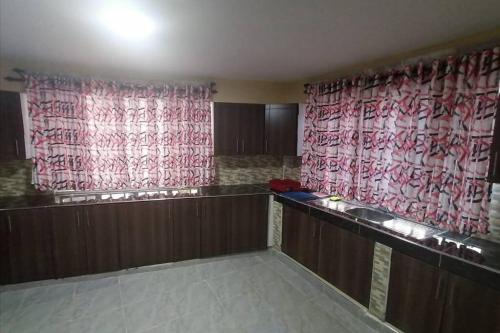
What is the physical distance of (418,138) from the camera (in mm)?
2293

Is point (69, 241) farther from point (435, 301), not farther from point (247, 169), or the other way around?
point (435, 301)

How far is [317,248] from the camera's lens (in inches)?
111

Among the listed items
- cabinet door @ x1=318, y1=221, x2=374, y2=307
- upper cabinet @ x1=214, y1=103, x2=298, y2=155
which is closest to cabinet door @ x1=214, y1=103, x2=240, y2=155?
upper cabinet @ x1=214, y1=103, x2=298, y2=155

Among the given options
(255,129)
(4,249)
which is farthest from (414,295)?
(4,249)

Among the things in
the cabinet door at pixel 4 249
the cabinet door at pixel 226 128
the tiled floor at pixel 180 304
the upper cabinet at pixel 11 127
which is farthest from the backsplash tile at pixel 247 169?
the cabinet door at pixel 4 249

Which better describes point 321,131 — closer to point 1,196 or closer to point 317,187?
point 317,187

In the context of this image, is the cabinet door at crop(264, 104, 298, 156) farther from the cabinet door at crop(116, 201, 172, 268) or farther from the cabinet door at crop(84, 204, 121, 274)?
the cabinet door at crop(84, 204, 121, 274)

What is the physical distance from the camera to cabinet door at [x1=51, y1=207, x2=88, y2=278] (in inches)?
109

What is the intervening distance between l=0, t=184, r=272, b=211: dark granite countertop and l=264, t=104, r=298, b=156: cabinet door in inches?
23.2

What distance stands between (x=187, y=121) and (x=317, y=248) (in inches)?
86.6

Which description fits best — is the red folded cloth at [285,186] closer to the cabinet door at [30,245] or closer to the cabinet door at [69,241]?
the cabinet door at [69,241]

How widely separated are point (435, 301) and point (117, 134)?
3433 millimetres

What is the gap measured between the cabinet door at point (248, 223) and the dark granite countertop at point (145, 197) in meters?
0.11

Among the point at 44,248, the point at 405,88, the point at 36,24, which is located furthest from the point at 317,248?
the point at 36,24
